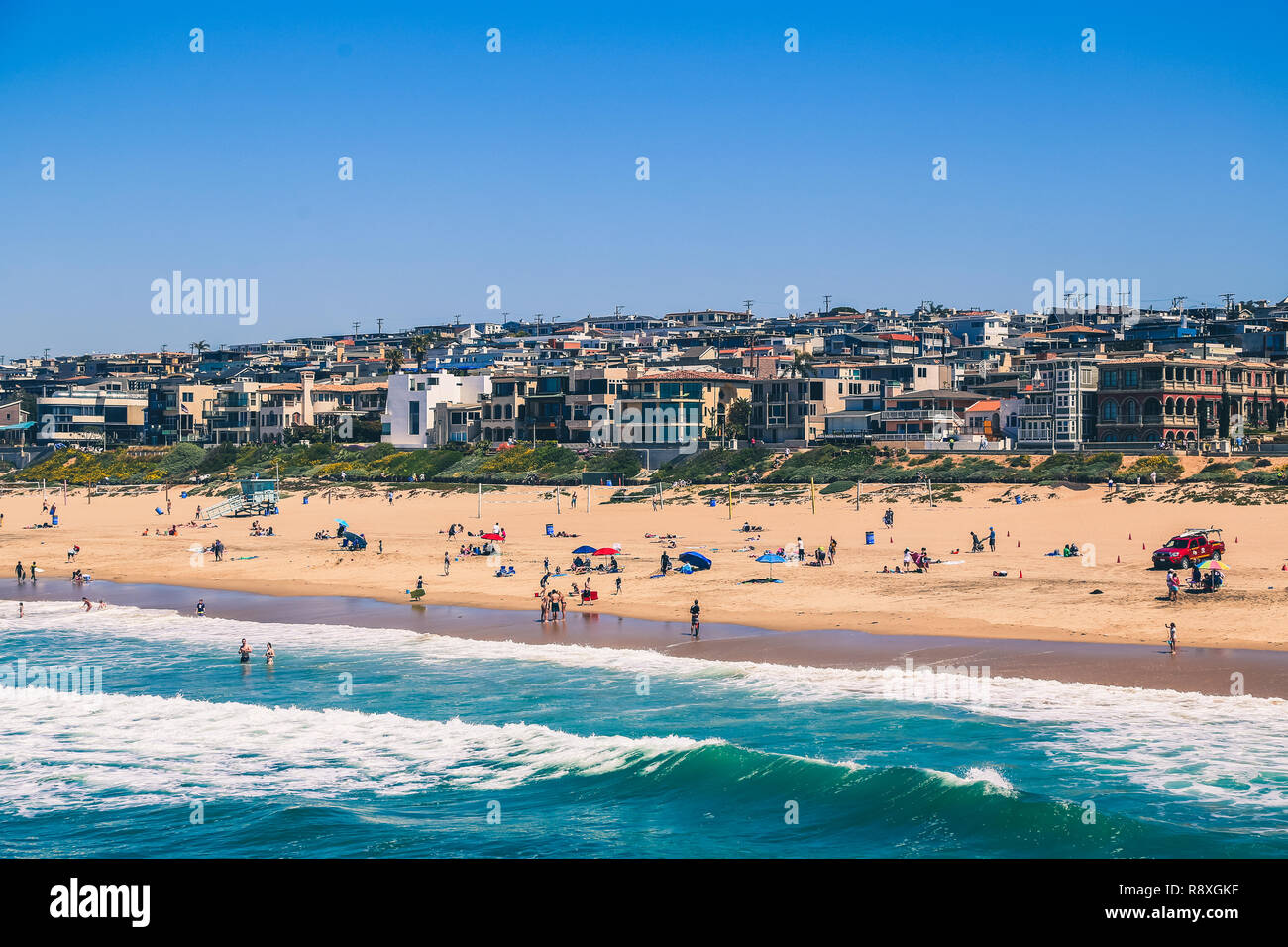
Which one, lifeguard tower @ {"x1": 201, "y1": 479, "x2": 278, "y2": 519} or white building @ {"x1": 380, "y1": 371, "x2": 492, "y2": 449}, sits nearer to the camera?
lifeguard tower @ {"x1": 201, "y1": 479, "x2": 278, "y2": 519}

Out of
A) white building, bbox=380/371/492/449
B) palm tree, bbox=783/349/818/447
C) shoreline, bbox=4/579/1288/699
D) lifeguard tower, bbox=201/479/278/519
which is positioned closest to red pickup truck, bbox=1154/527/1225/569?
shoreline, bbox=4/579/1288/699

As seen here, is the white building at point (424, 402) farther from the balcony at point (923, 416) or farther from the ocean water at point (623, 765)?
the ocean water at point (623, 765)

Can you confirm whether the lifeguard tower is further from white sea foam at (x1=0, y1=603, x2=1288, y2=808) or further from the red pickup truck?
the red pickup truck

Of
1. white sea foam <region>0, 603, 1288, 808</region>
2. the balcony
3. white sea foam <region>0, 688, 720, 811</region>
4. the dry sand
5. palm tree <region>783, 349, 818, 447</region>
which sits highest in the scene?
palm tree <region>783, 349, 818, 447</region>

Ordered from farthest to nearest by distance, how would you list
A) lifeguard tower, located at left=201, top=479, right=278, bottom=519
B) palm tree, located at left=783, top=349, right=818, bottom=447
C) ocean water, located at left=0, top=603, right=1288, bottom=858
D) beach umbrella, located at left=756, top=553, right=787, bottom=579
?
palm tree, located at left=783, top=349, right=818, bottom=447, lifeguard tower, located at left=201, top=479, right=278, bottom=519, beach umbrella, located at left=756, top=553, right=787, bottom=579, ocean water, located at left=0, top=603, right=1288, bottom=858

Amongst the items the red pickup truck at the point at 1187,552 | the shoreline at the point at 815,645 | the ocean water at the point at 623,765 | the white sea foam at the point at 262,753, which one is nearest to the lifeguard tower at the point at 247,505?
the shoreline at the point at 815,645

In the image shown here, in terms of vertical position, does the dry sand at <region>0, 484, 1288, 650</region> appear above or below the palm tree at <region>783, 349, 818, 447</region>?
below

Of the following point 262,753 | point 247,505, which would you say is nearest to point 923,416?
point 247,505
